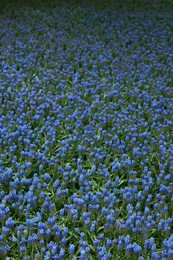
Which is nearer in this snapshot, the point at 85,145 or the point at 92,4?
the point at 85,145

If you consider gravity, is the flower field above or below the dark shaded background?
below

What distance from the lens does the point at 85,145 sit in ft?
15.6

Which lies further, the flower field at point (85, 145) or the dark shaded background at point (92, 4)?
the dark shaded background at point (92, 4)

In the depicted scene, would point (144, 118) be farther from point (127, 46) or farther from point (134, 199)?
point (127, 46)

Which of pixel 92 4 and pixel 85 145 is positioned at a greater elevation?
pixel 92 4

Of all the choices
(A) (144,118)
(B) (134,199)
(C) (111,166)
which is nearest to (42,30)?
(A) (144,118)

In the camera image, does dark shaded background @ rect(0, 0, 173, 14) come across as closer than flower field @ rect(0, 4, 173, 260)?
No

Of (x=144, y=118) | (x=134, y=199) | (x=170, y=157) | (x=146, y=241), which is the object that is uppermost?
(x=144, y=118)

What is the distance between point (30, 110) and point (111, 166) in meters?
1.34

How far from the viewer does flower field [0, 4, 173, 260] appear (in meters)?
3.50

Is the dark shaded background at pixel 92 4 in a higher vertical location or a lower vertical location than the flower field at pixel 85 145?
higher

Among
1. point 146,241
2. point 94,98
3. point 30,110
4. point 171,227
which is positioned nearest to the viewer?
point 146,241

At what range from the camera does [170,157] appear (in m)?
4.60

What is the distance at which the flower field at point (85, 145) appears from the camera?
350 centimetres
